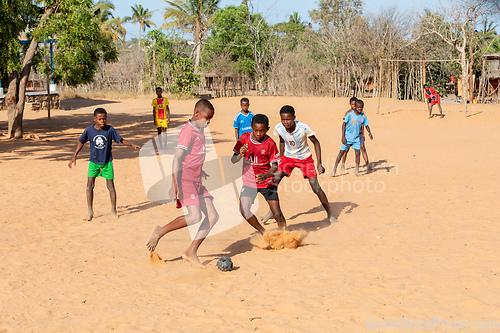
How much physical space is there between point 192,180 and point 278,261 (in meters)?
1.30

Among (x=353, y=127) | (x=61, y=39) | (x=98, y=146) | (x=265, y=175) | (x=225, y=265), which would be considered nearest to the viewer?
(x=225, y=265)

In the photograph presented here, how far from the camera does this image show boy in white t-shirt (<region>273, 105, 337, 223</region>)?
640 cm

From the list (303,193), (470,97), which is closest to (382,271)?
(303,193)

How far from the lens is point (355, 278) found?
14.9ft

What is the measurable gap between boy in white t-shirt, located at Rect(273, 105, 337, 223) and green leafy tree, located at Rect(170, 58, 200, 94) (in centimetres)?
3091

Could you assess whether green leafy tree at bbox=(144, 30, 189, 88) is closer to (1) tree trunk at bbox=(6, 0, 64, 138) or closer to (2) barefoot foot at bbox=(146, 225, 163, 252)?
(1) tree trunk at bbox=(6, 0, 64, 138)

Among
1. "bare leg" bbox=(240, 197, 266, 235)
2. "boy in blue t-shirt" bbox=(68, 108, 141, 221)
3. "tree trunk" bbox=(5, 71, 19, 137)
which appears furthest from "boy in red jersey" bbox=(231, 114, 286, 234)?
"tree trunk" bbox=(5, 71, 19, 137)

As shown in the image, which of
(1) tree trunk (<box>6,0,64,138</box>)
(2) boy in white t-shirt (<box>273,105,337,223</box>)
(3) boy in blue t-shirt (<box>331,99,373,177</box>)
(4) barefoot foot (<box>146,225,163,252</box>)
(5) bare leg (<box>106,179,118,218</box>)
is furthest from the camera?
(1) tree trunk (<box>6,0,64,138</box>)

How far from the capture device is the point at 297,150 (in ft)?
21.7

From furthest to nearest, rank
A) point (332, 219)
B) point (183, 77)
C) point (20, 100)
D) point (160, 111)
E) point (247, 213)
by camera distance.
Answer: point (183, 77) → point (20, 100) → point (160, 111) → point (332, 219) → point (247, 213)

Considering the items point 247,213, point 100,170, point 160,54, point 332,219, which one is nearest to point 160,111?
point 100,170

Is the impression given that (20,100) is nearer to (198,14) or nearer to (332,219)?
(332,219)

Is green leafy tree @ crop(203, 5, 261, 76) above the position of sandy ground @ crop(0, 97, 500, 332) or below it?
above

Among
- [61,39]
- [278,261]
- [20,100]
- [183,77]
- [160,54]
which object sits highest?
[160,54]
